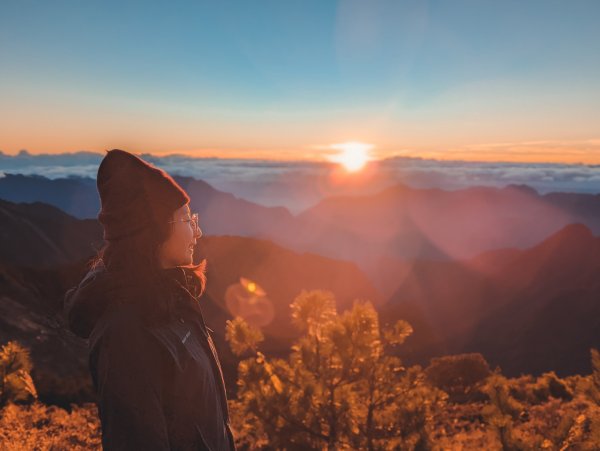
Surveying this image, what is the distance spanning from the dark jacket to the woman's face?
6 centimetres

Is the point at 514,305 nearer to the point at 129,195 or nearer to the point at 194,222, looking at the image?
the point at 194,222

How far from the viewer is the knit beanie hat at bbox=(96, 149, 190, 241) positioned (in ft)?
5.19

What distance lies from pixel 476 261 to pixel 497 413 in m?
143

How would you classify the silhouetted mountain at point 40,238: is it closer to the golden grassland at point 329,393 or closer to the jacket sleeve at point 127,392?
the golden grassland at point 329,393

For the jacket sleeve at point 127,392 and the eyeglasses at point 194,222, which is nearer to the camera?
the jacket sleeve at point 127,392

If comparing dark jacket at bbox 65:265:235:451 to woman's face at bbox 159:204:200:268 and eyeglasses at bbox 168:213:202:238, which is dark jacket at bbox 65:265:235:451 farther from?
eyeglasses at bbox 168:213:202:238

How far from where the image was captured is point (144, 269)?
160 cm

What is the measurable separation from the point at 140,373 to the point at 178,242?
57 centimetres

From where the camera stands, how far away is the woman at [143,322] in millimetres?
1438

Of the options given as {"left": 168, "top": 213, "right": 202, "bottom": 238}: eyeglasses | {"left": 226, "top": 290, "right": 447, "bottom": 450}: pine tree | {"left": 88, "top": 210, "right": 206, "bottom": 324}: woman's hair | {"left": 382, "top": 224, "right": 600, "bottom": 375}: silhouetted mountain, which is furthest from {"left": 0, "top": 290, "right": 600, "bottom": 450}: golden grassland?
{"left": 382, "top": 224, "right": 600, "bottom": 375}: silhouetted mountain

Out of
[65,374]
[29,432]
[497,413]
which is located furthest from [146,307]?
[65,374]

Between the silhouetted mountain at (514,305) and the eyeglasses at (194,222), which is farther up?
the eyeglasses at (194,222)

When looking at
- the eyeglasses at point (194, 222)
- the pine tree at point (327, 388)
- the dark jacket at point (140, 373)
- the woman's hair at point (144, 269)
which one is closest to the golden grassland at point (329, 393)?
the pine tree at point (327, 388)

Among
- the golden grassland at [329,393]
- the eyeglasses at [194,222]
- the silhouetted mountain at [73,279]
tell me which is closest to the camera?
the eyeglasses at [194,222]
